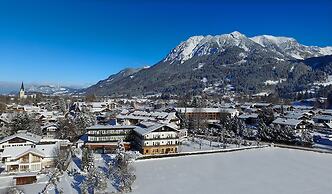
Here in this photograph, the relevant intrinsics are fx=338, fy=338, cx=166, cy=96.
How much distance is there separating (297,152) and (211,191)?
1957 centimetres

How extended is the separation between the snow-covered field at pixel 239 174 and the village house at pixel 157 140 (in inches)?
136

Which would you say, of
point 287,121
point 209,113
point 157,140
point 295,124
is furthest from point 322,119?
point 157,140

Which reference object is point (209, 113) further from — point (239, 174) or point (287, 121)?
point (239, 174)

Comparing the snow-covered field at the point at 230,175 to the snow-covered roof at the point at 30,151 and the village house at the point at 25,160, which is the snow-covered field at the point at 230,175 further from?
the snow-covered roof at the point at 30,151

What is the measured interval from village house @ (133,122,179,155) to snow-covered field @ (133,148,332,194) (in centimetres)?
345

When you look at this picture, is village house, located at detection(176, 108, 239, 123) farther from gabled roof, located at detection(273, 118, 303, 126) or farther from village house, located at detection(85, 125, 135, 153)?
village house, located at detection(85, 125, 135, 153)

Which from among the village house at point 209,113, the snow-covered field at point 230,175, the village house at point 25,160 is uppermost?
the village house at point 209,113

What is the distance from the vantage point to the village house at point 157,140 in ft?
130

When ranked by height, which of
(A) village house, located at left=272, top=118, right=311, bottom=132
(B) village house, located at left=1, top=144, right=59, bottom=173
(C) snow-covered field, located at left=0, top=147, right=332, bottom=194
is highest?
(A) village house, located at left=272, top=118, right=311, bottom=132

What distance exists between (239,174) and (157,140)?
1216cm

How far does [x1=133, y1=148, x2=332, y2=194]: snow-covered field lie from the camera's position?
26.3 m

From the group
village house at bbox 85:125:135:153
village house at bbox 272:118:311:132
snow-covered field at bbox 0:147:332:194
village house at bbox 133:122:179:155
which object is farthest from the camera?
village house at bbox 272:118:311:132

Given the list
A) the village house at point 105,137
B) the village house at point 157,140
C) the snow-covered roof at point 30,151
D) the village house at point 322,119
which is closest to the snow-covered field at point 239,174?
the village house at point 157,140

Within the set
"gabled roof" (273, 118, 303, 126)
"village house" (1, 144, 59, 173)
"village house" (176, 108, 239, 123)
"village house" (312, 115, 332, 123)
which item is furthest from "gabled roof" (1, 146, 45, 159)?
"village house" (312, 115, 332, 123)
